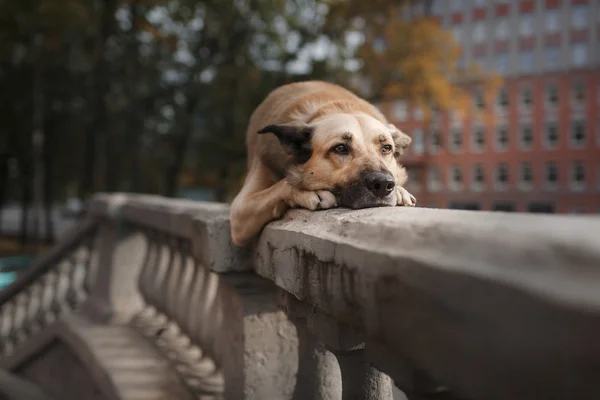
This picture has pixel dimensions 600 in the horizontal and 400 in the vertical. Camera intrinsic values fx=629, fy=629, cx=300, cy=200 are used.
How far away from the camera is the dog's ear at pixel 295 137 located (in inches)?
116

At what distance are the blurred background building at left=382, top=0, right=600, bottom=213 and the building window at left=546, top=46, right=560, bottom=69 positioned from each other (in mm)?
81

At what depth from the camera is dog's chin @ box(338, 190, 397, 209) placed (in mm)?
2576

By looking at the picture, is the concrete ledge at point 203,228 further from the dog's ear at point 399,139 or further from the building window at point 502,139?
the building window at point 502,139

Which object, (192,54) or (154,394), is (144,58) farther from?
(154,394)

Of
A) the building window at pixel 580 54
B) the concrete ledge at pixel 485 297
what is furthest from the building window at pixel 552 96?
the concrete ledge at pixel 485 297

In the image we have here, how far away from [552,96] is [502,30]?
7349 millimetres

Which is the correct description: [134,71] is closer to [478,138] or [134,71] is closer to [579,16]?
[478,138]

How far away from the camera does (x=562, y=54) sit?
5416 centimetres

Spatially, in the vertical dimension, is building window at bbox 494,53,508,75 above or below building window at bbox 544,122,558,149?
above

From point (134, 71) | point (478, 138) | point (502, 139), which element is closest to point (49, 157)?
point (134, 71)

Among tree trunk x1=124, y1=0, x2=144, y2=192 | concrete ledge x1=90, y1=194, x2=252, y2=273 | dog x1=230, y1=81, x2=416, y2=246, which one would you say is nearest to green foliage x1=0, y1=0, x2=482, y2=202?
tree trunk x1=124, y1=0, x2=144, y2=192

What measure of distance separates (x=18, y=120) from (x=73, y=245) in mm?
18360

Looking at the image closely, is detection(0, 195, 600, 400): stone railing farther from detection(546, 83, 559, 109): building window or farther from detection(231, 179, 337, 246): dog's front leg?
detection(546, 83, 559, 109): building window

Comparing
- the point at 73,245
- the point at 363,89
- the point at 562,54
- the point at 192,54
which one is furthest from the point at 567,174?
the point at 73,245
